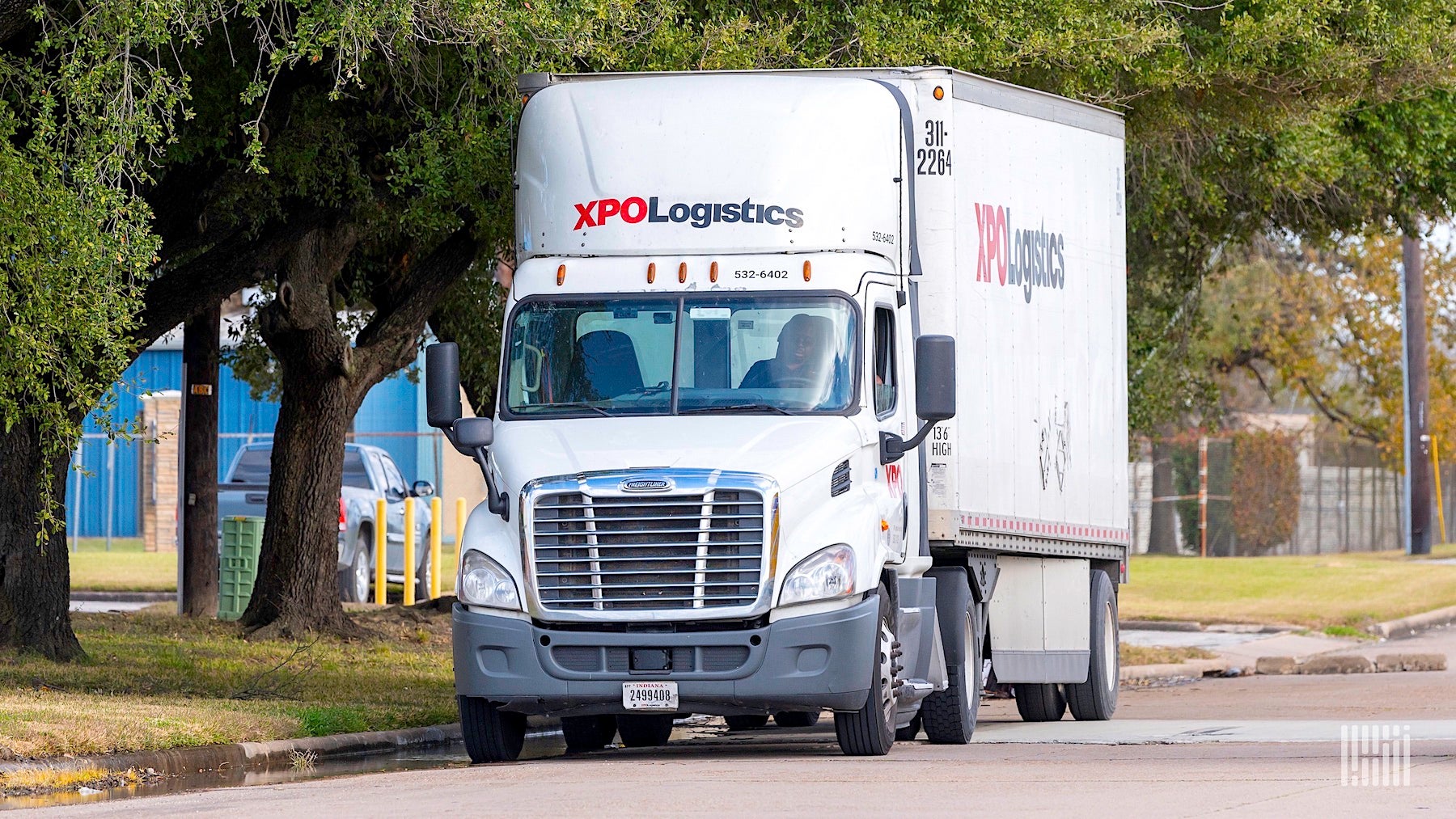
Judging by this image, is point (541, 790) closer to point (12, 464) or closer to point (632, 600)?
point (632, 600)

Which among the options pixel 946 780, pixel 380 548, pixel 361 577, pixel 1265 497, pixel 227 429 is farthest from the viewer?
pixel 1265 497

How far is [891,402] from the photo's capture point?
39.8 ft

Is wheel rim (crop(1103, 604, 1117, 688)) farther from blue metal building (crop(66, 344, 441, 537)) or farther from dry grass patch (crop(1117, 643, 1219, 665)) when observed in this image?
blue metal building (crop(66, 344, 441, 537))

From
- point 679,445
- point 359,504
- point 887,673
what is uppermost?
point 679,445

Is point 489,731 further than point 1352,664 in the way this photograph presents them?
No

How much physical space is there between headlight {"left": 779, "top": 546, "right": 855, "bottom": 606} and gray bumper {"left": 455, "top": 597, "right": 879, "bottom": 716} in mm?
106

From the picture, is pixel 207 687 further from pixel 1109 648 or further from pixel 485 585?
pixel 1109 648

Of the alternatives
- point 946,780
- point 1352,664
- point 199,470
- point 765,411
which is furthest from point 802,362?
→ point 199,470

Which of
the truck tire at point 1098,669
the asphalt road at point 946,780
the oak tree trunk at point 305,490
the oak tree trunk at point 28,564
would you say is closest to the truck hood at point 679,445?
the asphalt road at point 946,780

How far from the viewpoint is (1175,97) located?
18.8m

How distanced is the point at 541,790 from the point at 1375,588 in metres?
22.7

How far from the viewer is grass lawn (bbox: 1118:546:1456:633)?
86.7 ft

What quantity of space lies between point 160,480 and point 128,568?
8532 mm

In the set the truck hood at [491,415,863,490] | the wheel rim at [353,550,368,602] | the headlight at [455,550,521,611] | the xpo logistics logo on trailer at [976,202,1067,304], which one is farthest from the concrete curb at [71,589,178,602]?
the truck hood at [491,415,863,490]
